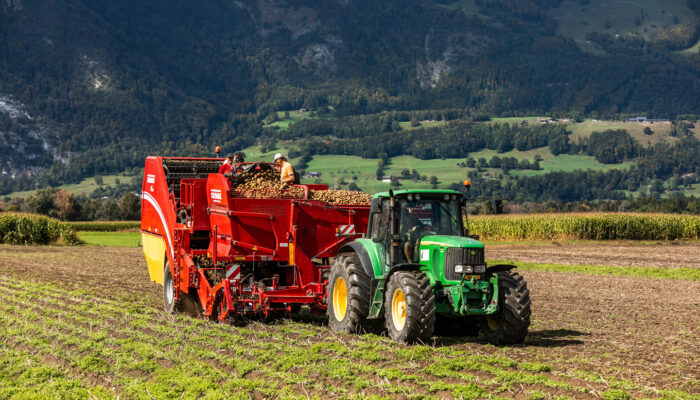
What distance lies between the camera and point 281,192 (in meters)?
15.8

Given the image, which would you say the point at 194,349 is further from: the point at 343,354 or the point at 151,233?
the point at 151,233

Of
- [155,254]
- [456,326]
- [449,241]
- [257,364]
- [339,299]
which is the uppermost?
[449,241]

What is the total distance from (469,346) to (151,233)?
423 inches

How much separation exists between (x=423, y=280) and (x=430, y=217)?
5.09 feet

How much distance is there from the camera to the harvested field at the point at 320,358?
32.7 feet

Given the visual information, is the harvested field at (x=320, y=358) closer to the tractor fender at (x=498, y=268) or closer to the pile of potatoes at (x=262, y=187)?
the tractor fender at (x=498, y=268)

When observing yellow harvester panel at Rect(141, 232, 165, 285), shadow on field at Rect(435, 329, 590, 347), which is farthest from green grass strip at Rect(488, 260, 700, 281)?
shadow on field at Rect(435, 329, 590, 347)

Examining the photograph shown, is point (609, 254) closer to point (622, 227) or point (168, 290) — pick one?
point (622, 227)

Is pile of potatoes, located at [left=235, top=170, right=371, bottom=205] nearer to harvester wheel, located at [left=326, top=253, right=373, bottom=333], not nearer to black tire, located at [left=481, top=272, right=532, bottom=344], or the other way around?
harvester wheel, located at [left=326, top=253, right=373, bottom=333]

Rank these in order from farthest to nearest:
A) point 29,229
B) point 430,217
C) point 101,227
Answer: point 101,227 → point 29,229 → point 430,217

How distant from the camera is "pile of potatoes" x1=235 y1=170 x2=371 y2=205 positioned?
15.6 m

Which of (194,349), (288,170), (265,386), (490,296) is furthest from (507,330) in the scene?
(288,170)

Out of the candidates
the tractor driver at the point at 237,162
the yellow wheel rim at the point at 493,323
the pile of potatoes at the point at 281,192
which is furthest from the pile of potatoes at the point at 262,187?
the yellow wheel rim at the point at 493,323

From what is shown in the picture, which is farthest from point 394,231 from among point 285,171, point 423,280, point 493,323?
point 285,171
